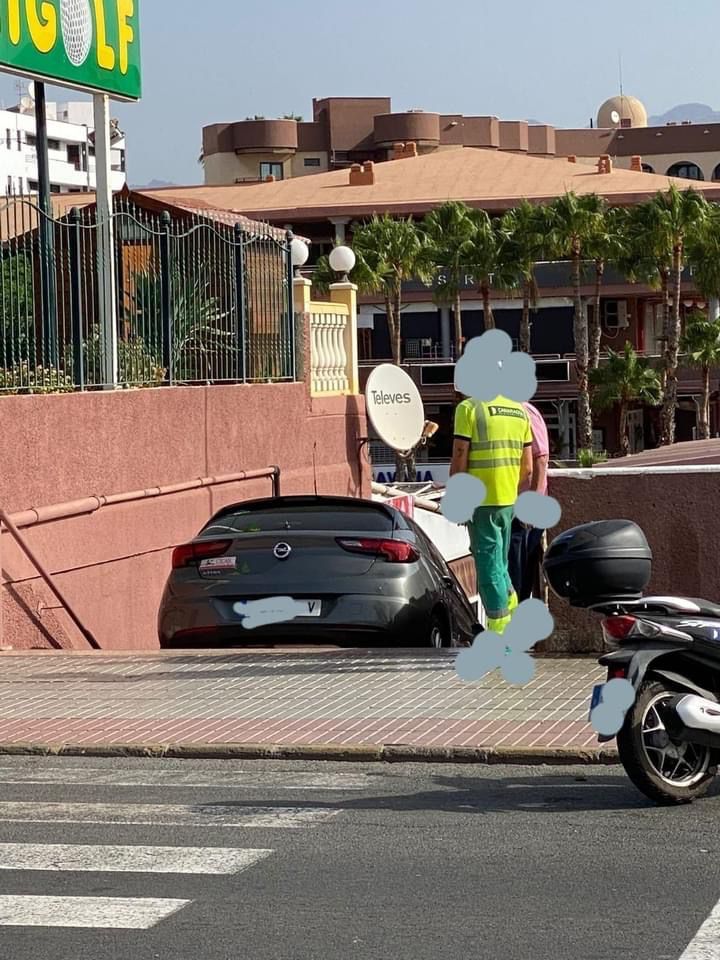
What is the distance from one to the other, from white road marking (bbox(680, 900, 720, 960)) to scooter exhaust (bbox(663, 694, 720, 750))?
1657 mm

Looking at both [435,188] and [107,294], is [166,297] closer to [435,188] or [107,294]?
[107,294]

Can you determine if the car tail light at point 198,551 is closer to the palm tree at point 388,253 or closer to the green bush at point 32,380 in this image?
the green bush at point 32,380

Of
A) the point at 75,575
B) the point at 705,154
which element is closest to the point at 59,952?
the point at 75,575

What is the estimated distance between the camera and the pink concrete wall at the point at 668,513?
11.7 metres

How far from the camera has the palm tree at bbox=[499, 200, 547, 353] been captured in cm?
6238

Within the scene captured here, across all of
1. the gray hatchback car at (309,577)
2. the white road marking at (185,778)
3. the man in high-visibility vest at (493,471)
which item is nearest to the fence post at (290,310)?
the gray hatchback car at (309,577)

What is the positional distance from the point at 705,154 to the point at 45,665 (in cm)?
9849

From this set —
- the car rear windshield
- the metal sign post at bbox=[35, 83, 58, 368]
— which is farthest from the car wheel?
the metal sign post at bbox=[35, 83, 58, 368]

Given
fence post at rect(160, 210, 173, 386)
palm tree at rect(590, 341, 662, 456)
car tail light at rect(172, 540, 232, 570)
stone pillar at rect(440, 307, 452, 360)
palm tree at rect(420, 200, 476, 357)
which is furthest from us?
stone pillar at rect(440, 307, 452, 360)

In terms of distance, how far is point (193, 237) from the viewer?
64.0 feet

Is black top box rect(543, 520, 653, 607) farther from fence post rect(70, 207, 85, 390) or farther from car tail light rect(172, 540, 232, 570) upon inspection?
fence post rect(70, 207, 85, 390)

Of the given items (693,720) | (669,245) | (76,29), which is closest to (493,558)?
(693,720)

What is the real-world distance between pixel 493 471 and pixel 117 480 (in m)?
7.18

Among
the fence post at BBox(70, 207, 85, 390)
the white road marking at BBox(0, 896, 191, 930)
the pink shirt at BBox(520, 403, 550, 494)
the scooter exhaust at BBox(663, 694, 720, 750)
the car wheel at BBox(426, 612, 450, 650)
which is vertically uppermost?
the fence post at BBox(70, 207, 85, 390)
